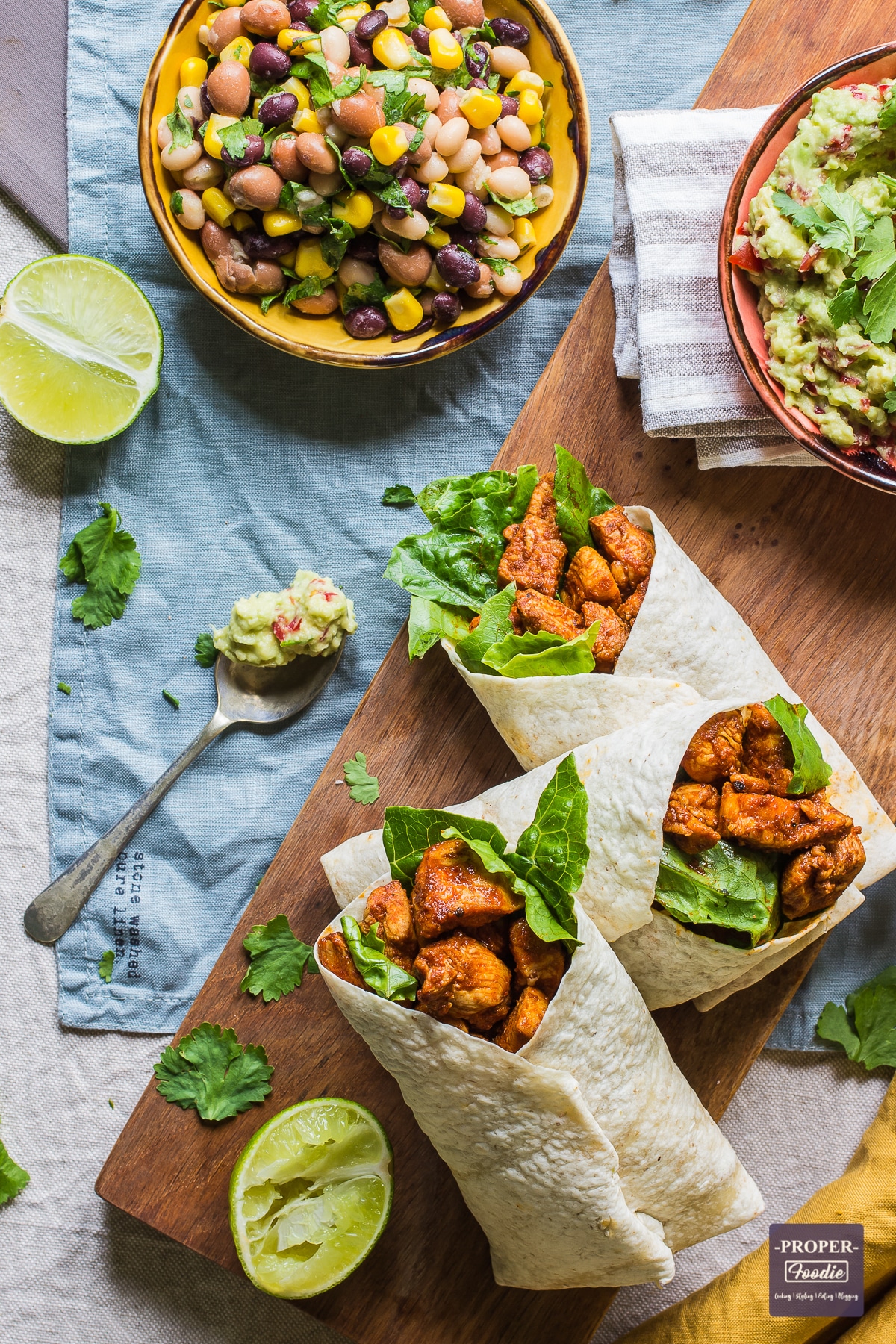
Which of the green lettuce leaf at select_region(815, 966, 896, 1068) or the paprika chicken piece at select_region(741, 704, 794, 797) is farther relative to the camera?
the green lettuce leaf at select_region(815, 966, 896, 1068)

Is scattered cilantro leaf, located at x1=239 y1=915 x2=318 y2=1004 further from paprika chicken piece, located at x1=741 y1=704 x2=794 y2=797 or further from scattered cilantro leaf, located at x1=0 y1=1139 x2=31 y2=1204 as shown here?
paprika chicken piece, located at x1=741 y1=704 x2=794 y2=797

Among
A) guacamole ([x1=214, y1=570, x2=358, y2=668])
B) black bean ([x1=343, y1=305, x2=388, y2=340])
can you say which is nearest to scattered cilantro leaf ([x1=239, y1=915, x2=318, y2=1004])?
guacamole ([x1=214, y1=570, x2=358, y2=668])

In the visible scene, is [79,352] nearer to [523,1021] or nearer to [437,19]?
[437,19]

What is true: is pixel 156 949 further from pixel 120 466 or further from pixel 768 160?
pixel 768 160

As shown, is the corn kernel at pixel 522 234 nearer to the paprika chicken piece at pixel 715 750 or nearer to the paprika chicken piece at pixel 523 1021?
the paprika chicken piece at pixel 715 750

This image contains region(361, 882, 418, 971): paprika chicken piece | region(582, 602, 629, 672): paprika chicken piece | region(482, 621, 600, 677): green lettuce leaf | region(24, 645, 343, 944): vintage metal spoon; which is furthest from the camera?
region(24, 645, 343, 944): vintage metal spoon

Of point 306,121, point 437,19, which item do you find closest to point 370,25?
point 437,19

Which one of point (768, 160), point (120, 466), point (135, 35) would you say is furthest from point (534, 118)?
point (120, 466)
